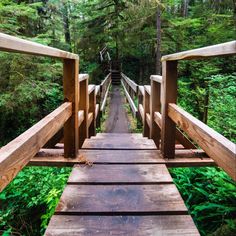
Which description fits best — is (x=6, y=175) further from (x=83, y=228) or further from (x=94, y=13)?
(x=94, y=13)

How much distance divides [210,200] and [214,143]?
182 cm

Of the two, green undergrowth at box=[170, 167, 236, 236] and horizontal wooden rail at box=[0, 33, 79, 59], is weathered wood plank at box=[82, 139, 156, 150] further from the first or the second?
horizontal wooden rail at box=[0, 33, 79, 59]

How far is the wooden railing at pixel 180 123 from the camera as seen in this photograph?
1.45m

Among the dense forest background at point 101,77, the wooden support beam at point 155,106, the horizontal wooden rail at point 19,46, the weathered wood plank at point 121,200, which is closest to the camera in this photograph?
the horizontal wooden rail at point 19,46

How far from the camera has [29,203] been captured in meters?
3.52

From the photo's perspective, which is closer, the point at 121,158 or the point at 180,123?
the point at 180,123

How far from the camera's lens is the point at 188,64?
14586mm

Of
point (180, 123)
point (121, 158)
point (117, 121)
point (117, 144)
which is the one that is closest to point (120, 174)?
point (121, 158)

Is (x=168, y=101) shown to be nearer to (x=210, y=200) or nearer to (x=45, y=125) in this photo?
(x=210, y=200)

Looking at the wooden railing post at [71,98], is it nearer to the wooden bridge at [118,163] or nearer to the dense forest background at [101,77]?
the wooden bridge at [118,163]

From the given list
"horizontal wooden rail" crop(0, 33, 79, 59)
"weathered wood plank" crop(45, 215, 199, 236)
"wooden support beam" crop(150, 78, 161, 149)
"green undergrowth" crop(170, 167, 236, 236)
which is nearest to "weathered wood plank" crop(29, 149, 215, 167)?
"green undergrowth" crop(170, 167, 236, 236)

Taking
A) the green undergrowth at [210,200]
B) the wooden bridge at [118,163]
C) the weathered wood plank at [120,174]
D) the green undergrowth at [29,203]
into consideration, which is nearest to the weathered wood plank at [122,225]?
the wooden bridge at [118,163]

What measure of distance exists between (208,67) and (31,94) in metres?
7.98

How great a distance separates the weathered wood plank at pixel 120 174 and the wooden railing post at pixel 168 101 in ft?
0.94
